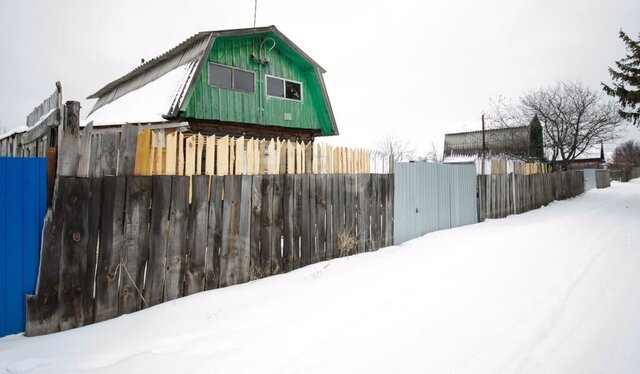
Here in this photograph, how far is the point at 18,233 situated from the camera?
285 cm

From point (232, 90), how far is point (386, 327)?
11.0 meters

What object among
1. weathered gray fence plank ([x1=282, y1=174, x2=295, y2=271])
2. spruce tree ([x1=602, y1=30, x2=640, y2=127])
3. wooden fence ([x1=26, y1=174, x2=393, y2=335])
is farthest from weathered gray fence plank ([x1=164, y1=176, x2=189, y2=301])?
spruce tree ([x1=602, y1=30, x2=640, y2=127])

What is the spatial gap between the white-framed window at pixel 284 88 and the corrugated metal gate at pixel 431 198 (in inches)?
316

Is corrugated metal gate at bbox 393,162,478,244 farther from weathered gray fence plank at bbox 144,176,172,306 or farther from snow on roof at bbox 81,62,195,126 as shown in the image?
snow on roof at bbox 81,62,195,126

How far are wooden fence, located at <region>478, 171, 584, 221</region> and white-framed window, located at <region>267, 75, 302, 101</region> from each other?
8.51m

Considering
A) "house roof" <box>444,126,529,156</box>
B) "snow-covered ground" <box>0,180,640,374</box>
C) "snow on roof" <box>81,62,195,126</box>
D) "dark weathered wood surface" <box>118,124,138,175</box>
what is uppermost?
"house roof" <box>444,126,529,156</box>

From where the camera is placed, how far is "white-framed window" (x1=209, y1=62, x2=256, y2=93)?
37.9 ft

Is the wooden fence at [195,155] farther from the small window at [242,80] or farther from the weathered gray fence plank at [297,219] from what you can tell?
the small window at [242,80]

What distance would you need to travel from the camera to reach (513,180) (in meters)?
11.6

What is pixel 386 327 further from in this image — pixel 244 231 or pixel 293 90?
pixel 293 90

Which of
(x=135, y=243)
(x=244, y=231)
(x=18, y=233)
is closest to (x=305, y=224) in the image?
(x=244, y=231)

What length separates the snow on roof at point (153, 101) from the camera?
10.3 m

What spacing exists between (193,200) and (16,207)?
1.58 m

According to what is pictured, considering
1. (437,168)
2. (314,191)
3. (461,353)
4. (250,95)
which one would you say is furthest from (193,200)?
(250,95)
